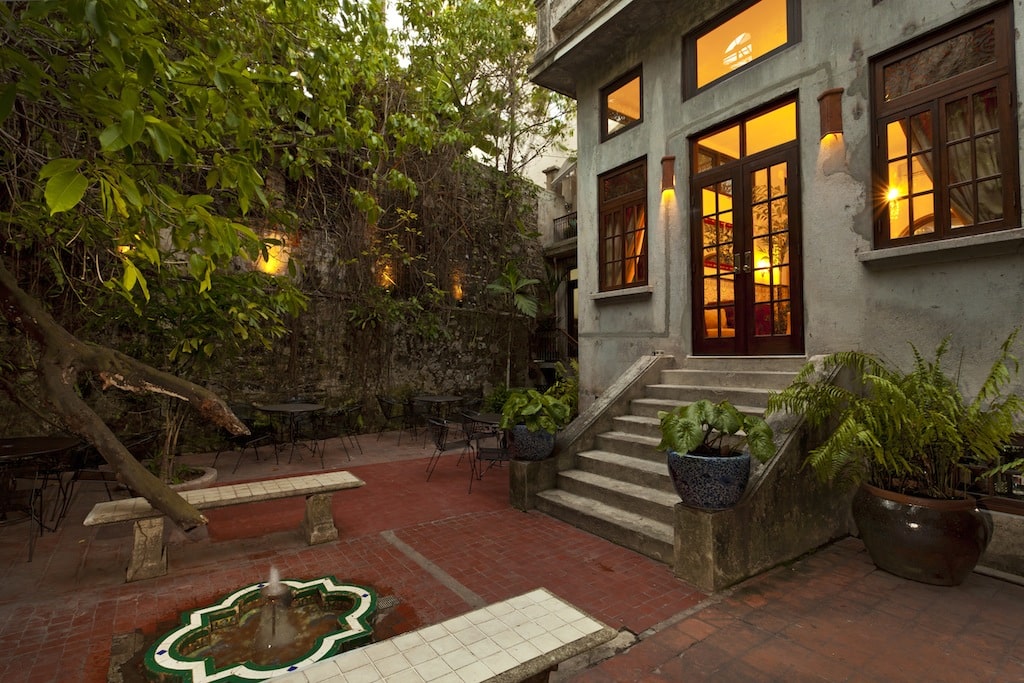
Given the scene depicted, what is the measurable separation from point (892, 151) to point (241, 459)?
9.77 meters

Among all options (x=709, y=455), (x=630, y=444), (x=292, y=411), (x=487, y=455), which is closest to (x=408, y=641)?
(x=709, y=455)

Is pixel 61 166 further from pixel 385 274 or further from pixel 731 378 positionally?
pixel 385 274

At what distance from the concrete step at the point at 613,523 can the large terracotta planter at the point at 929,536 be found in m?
1.59

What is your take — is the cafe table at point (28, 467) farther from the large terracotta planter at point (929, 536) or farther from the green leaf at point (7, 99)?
the large terracotta planter at point (929, 536)

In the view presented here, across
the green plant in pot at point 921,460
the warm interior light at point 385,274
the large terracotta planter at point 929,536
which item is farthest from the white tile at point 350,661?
the warm interior light at point 385,274

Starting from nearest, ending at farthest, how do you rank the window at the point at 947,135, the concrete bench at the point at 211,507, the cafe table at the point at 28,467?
1. the concrete bench at the point at 211,507
2. the window at the point at 947,135
3. the cafe table at the point at 28,467

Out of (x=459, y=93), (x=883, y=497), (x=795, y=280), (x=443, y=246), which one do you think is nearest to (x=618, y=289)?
(x=795, y=280)

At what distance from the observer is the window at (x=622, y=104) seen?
7.55m

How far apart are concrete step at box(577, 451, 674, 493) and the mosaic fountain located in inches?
107

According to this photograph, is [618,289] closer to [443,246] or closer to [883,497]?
[883,497]

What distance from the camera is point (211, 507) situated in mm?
4098

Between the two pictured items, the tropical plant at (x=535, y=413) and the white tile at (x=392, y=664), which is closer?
the white tile at (x=392, y=664)

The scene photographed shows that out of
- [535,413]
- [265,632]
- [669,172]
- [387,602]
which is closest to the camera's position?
[265,632]

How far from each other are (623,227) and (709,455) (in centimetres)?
474
